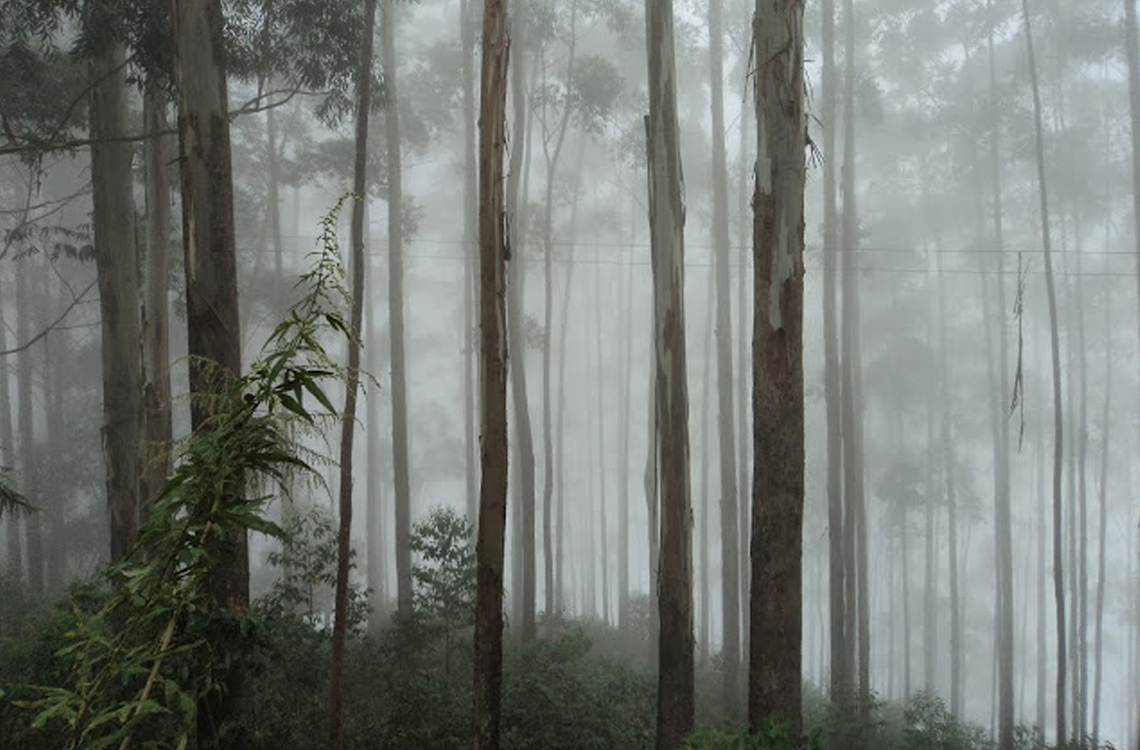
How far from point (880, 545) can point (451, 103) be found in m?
29.7

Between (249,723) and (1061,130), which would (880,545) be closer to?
(1061,130)

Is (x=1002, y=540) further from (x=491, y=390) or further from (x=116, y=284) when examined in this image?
(x=116, y=284)

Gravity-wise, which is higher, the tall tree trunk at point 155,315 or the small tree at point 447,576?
the tall tree trunk at point 155,315

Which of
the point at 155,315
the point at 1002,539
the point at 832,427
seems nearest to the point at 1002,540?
the point at 1002,539

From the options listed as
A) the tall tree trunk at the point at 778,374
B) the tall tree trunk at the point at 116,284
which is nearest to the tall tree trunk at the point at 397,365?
the tall tree trunk at the point at 116,284

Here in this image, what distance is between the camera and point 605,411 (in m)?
46.5

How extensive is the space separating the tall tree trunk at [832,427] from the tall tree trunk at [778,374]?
5.89m

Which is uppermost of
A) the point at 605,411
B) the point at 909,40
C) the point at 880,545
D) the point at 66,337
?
the point at 909,40

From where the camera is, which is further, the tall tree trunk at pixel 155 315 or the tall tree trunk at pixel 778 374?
the tall tree trunk at pixel 155 315

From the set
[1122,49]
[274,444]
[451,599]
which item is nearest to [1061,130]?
[1122,49]

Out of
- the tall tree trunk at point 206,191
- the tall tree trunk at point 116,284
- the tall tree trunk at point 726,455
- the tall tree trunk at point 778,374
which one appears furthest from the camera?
the tall tree trunk at point 726,455

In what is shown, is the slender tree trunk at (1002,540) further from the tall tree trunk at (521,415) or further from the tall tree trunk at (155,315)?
the tall tree trunk at (155,315)

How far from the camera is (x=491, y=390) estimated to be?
17.4 ft

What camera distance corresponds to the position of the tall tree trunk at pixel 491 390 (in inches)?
198
